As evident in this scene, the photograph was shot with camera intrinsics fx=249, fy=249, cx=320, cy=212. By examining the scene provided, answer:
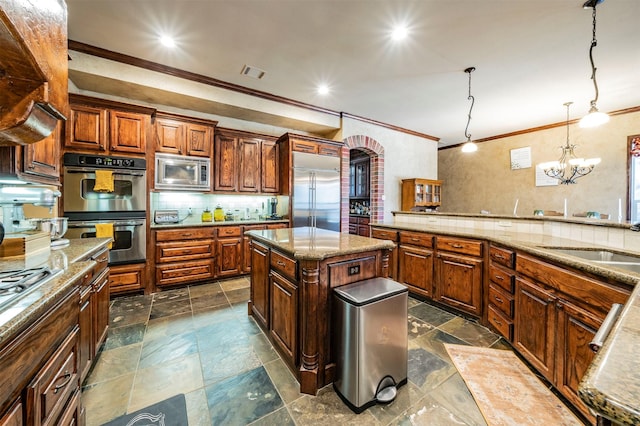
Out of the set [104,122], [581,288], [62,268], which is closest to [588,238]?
[581,288]

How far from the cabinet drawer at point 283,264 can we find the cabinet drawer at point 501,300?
1.80m

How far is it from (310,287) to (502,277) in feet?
5.77

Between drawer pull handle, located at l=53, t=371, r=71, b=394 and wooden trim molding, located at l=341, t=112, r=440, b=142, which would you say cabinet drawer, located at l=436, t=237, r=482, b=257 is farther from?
wooden trim molding, located at l=341, t=112, r=440, b=142

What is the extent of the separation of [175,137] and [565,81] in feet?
18.3

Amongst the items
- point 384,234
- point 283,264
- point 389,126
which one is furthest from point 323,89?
point 283,264

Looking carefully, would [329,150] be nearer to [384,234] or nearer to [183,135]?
[384,234]

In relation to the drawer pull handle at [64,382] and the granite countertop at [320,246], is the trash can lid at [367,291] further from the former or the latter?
the drawer pull handle at [64,382]

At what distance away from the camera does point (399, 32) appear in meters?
2.56

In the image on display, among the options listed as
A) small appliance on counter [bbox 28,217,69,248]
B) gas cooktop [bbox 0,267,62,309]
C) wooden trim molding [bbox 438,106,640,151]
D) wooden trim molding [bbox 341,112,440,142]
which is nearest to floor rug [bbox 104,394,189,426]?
gas cooktop [bbox 0,267,62,309]

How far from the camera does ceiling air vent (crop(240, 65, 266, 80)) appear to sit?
10.5 ft

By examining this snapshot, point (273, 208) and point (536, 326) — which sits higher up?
point (273, 208)

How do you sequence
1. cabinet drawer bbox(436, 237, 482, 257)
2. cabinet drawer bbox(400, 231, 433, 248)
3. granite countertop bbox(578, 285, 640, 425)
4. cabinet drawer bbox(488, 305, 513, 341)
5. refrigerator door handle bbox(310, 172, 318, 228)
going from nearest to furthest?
granite countertop bbox(578, 285, 640, 425) < cabinet drawer bbox(488, 305, 513, 341) < cabinet drawer bbox(436, 237, 482, 257) < cabinet drawer bbox(400, 231, 433, 248) < refrigerator door handle bbox(310, 172, 318, 228)

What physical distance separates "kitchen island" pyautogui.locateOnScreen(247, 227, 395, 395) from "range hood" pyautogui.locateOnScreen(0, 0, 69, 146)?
4.28ft

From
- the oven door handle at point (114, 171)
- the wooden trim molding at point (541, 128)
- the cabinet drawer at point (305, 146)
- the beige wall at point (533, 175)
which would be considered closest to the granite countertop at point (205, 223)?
the oven door handle at point (114, 171)
